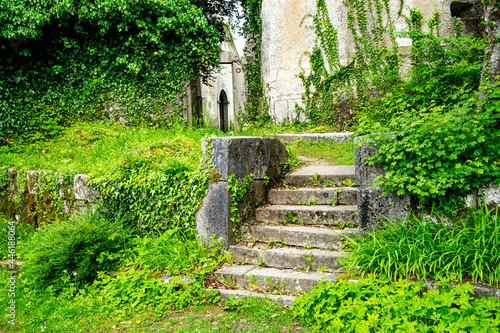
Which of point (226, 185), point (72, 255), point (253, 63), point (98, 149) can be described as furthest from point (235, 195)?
point (253, 63)

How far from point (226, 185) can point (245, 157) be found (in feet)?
1.50

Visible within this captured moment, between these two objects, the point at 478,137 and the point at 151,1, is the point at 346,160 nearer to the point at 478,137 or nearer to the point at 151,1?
the point at 478,137

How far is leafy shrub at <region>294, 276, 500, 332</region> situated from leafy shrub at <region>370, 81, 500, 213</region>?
86 centimetres

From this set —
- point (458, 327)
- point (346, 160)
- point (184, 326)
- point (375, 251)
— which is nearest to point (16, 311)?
point (184, 326)

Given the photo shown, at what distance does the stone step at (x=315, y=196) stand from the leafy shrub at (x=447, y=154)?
3.05 ft

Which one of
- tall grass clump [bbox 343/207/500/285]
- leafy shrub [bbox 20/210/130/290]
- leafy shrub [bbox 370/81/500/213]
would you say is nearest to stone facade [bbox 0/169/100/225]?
leafy shrub [bbox 20/210/130/290]

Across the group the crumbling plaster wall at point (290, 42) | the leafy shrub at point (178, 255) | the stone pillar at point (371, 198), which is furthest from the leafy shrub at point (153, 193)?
the crumbling plaster wall at point (290, 42)

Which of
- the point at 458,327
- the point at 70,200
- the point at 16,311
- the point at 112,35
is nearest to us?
the point at 458,327

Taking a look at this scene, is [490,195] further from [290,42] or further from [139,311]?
[290,42]

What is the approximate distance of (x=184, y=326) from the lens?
10.1 feet

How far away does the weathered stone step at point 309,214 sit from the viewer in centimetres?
A: 401

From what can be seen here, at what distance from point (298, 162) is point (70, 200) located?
11.9ft

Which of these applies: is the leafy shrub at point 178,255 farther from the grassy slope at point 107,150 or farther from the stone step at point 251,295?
the grassy slope at point 107,150

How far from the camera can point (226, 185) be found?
13.5 feet
